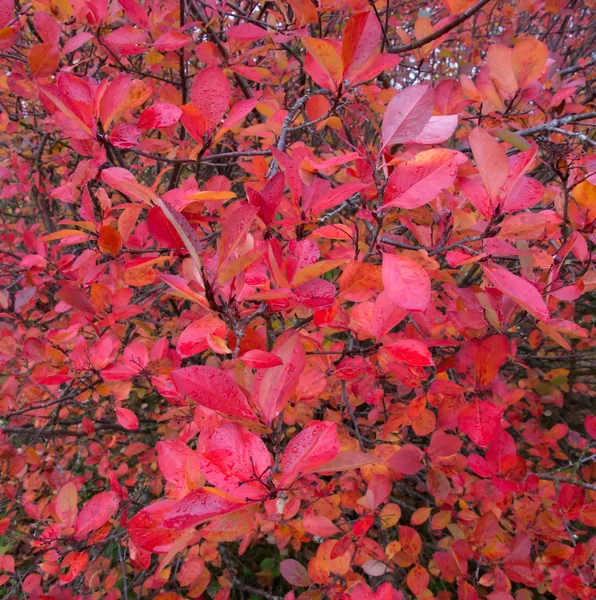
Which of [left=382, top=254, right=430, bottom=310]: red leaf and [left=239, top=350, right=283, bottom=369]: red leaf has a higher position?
[left=382, top=254, right=430, bottom=310]: red leaf

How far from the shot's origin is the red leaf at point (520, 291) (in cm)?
55

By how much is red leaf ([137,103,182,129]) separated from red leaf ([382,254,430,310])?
1.72 feet

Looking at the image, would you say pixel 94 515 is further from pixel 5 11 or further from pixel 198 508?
pixel 5 11

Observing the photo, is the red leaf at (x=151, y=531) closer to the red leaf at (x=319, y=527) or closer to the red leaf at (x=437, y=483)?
the red leaf at (x=319, y=527)

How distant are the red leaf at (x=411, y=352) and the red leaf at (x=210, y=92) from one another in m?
0.54

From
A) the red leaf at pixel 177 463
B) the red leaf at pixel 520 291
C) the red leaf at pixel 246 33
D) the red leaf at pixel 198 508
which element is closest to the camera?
the red leaf at pixel 198 508

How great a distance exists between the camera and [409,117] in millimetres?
581

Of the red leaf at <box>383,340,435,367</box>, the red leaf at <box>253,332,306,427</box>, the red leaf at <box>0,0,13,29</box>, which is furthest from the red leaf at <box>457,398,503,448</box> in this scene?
the red leaf at <box>0,0,13,29</box>

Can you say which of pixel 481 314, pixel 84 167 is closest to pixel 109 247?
pixel 84 167

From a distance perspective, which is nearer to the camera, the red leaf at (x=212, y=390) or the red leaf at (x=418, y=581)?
the red leaf at (x=212, y=390)

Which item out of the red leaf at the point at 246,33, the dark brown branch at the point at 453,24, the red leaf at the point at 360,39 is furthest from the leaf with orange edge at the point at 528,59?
the red leaf at the point at 246,33

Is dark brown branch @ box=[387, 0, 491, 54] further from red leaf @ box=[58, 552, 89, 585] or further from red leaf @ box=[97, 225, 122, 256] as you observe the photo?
red leaf @ box=[58, 552, 89, 585]

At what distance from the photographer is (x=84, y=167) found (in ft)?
3.51

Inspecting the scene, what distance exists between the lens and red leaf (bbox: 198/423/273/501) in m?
0.54
